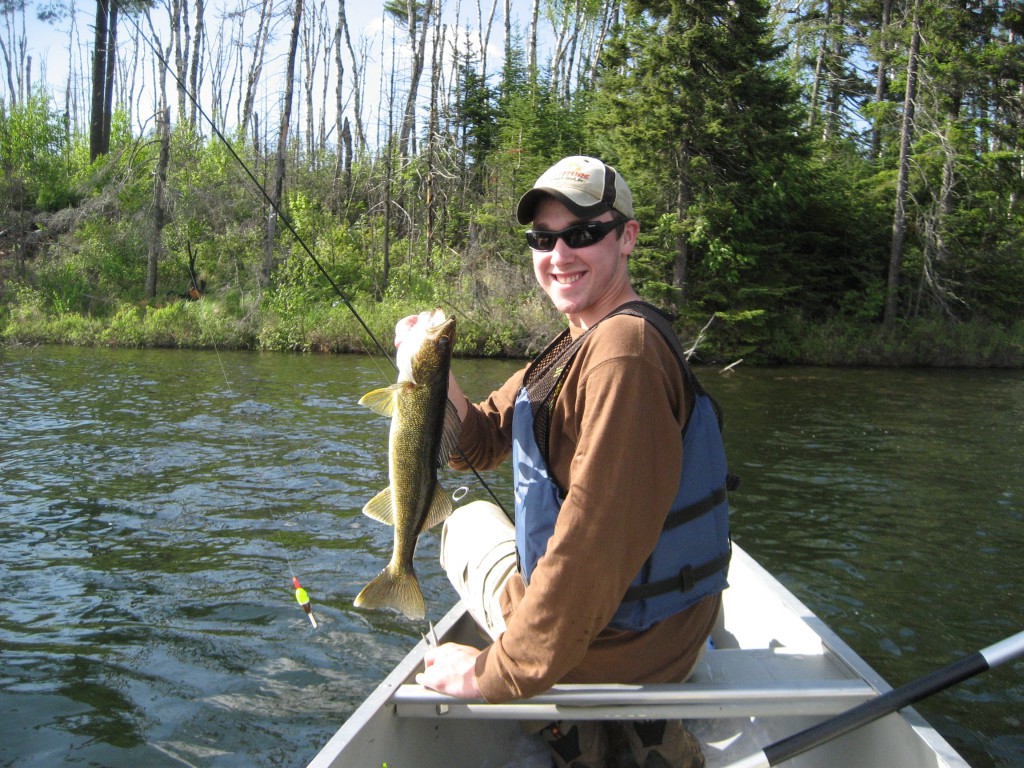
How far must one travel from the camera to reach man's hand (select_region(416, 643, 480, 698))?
8.61 ft

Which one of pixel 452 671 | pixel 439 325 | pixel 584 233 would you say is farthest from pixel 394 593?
pixel 584 233

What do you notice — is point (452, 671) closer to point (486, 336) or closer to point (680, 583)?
point (680, 583)

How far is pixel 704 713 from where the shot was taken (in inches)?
105

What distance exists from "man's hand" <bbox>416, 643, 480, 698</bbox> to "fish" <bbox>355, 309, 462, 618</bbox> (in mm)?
477

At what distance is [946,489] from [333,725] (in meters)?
8.27

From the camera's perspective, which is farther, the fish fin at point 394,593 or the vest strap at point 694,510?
the fish fin at point 394,593

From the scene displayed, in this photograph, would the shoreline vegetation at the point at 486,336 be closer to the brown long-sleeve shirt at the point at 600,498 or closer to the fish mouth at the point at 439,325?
the fish mouth at the point at 439,325

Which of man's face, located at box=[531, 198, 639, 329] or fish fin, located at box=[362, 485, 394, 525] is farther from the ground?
man's face, located at box=[531, 198, 639, 329]

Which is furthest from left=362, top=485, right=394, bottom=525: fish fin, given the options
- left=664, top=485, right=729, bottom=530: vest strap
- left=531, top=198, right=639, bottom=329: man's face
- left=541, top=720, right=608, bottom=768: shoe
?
left=664, top=485, right=729, bottom=530: vest strap

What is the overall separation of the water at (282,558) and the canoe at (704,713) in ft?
5.81

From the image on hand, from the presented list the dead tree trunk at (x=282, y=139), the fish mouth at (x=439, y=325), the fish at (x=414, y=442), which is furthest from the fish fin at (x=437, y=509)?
the dead tree trunk at (x=282, y=139)

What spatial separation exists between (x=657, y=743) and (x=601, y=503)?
1.09 metres

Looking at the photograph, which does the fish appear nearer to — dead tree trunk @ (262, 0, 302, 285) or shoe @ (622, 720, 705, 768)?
shoe @ (622, 720, 705, 768)

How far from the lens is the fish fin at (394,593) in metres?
3.33
